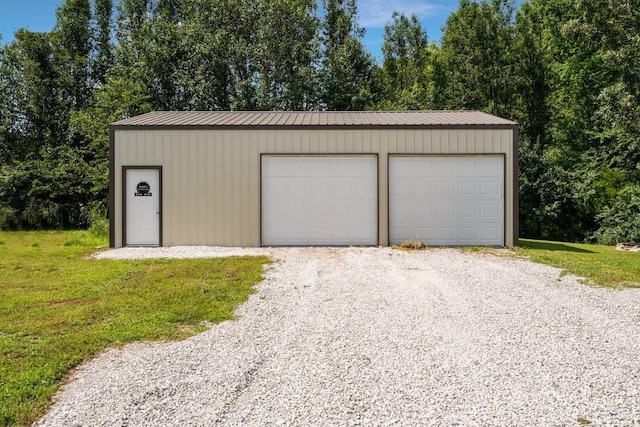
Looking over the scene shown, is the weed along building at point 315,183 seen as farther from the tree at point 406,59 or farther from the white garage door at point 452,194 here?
the tree at point 406,59

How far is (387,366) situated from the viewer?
3408mm

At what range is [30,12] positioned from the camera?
2019 centimetres

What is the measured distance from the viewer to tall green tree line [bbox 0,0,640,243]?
16875 mm

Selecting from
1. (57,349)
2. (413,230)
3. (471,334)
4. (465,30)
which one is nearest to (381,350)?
(471,334)

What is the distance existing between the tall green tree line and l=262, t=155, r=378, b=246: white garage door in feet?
28.2

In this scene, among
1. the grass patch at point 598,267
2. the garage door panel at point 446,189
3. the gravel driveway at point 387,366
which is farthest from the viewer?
the garage door panel at point 446,189

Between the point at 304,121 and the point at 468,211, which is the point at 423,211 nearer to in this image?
the point at 468,211

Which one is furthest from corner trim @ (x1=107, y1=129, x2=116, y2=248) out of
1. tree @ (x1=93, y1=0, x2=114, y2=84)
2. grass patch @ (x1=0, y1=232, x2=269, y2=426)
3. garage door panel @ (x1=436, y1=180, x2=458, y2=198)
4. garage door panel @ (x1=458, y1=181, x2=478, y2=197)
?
tree @ (x1=93, y1=0, x2=114, y2=84)

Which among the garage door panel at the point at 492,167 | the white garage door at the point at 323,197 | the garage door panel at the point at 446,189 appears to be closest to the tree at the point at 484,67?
the garage door panel at the point at 492,167

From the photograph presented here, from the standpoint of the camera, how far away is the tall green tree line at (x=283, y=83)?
55.4ft

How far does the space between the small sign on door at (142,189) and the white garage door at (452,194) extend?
5316 millimetres

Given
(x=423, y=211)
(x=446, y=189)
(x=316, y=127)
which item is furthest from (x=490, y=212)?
(x=316, y=127)

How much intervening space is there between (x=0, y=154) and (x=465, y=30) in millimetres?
20462

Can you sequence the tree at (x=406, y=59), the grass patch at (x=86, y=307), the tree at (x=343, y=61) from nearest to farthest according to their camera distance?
the grass patch at (x=86, y=307)
the tree at (x=343, y=61)
the tree at (x=406, y=59)
